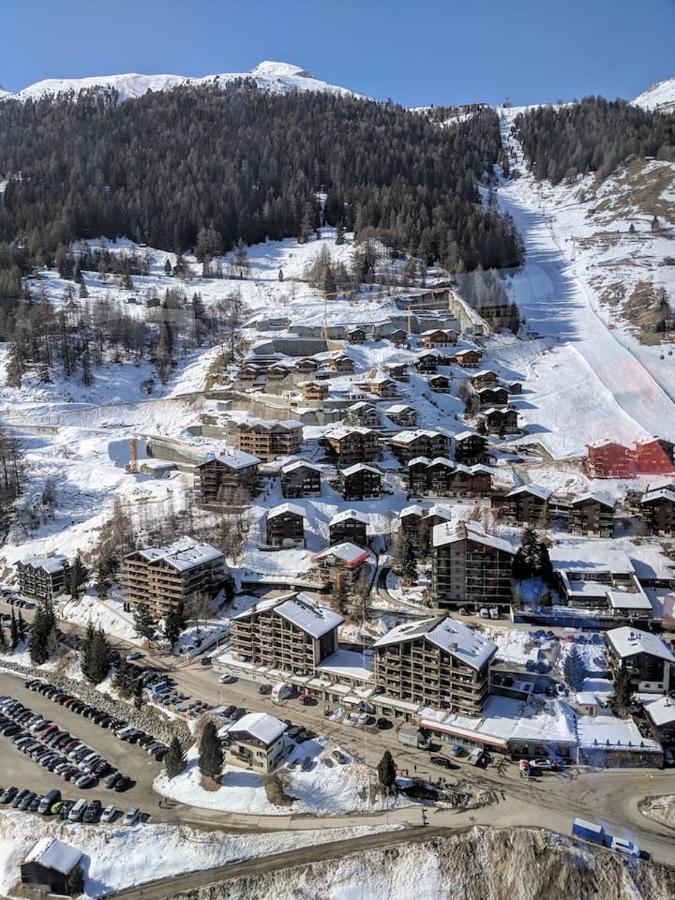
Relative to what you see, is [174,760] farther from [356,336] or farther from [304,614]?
[356,336]

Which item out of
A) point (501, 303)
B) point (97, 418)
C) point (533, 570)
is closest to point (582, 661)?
point (533, 570)

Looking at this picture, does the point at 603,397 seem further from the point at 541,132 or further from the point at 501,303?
the point at 541,132

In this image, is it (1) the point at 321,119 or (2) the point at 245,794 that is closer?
(2) the point at 245,794

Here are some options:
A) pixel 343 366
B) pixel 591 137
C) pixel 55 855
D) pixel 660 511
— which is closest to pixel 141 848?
pixel 55 855

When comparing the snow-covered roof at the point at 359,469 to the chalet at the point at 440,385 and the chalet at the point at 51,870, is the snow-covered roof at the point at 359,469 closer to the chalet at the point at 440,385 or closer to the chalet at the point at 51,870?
the chalet at the point at 440,385

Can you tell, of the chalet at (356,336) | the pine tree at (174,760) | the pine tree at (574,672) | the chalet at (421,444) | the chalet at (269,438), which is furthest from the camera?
the chalet at (356,336)

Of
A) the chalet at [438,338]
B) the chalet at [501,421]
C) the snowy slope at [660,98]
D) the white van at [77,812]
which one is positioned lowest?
the white van at [77,812]

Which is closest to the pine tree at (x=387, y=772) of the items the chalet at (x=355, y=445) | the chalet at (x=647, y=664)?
the chalet at (x=647, y=664)
